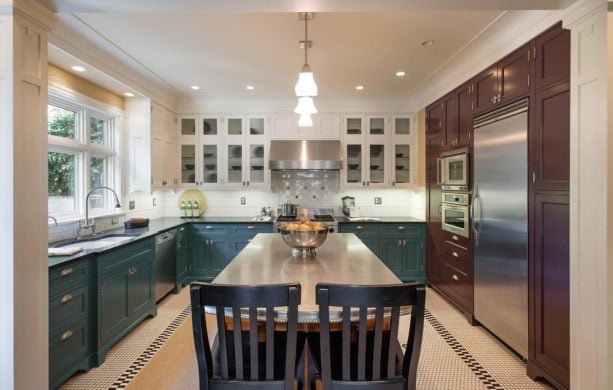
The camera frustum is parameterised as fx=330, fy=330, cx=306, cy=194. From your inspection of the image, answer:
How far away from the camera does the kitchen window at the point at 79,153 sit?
3.10 metres

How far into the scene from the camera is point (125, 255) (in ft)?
9.52

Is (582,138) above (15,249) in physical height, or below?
above

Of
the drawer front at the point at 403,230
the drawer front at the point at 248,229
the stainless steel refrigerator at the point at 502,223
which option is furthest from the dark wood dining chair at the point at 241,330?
the drawer front at the point at 403,230

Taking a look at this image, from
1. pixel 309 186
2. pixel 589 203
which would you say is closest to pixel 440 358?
pixel 589 203

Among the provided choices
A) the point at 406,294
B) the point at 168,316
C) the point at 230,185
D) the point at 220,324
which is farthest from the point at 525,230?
the point at 230,185

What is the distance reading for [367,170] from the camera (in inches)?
191

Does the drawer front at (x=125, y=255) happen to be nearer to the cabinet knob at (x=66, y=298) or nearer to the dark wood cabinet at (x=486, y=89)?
the cabinet knob at (x=66, y=298)

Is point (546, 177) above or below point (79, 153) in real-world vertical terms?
below

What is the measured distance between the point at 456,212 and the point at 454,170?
0.45m

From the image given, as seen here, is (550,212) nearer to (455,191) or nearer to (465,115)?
(455,191)

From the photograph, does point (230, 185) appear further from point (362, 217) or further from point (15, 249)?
point (15, 249)

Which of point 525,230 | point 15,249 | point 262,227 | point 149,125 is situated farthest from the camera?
point 262,227

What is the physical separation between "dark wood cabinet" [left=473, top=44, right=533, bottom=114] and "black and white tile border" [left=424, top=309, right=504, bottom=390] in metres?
2.07

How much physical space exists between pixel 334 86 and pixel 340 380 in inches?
144
